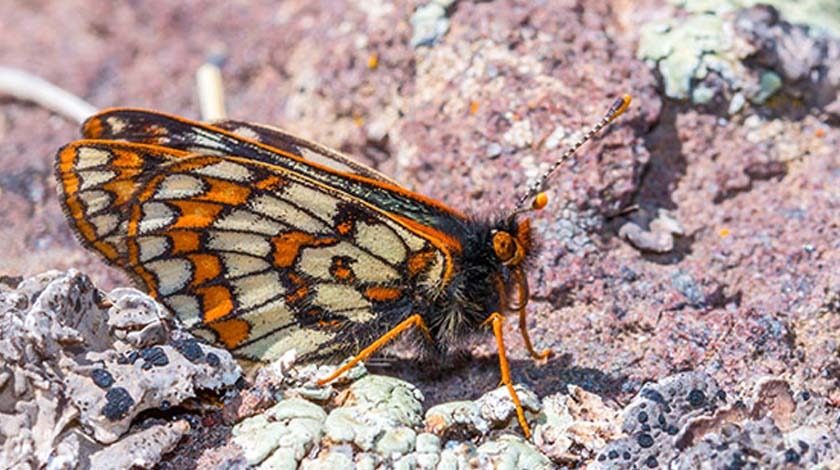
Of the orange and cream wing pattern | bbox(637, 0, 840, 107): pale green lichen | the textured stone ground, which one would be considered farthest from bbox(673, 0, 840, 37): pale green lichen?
the orange and cream wing pattern

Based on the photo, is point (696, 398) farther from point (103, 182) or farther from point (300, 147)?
point (103, 182)

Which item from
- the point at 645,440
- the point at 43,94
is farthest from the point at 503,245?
the point at 43,94

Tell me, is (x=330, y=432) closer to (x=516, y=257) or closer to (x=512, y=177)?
(x=516, y=257)

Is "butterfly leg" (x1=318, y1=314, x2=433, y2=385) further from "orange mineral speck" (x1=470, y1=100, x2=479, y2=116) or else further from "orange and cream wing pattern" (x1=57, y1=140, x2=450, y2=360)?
"orange mineral speck" (x1=470, y1=100, x2=479, y2=116)

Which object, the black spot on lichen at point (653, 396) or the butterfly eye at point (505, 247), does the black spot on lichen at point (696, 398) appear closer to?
the black spot on lichen at point (653, 396)

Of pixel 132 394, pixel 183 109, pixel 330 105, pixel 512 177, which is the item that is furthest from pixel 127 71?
pixel 132 394

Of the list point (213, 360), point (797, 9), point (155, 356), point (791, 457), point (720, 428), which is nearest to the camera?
point (791, 457)

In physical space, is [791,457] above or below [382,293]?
below

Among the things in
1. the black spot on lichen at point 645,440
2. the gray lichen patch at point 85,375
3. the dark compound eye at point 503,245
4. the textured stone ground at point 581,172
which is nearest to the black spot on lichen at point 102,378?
the gray lichen patch at point 85,375
